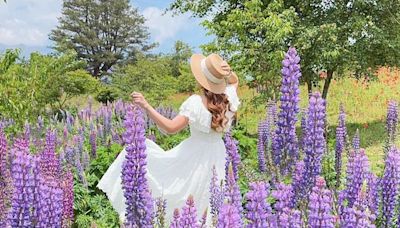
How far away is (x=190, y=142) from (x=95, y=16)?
5310 centimetres

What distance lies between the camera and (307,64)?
1742 cm

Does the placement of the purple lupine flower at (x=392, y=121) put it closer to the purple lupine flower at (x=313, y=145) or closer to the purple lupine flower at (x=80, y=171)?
the purple lupine flower at (x=313, y=145)

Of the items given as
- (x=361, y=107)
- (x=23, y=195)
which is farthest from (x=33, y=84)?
(x=23, y=195)

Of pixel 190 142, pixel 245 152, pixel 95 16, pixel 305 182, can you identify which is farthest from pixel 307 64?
pixel 95 16

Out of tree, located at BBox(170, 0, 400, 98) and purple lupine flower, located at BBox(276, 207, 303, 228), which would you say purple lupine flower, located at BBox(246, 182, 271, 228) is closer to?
purple lupine flower, located at BBox(276, 207, 303, 228)

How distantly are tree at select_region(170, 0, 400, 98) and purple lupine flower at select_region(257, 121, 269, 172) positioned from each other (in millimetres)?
7295

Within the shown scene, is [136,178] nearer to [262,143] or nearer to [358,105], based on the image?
[262,143]

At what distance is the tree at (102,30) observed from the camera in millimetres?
56000

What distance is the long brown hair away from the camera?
6078mm

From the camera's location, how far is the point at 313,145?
3.46 m

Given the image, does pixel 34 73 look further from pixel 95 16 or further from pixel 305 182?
pixel 95 16

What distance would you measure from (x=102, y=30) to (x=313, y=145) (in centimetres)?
5556

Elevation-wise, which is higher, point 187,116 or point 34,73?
point 34,73

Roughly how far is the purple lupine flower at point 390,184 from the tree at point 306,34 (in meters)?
11.1
